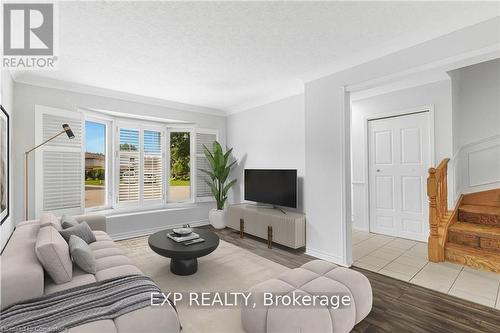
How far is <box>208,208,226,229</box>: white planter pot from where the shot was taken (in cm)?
507

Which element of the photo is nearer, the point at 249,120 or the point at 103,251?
the point at 103,251

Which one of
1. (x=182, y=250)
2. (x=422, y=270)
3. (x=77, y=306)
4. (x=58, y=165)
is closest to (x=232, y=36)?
(x=182, y=250)

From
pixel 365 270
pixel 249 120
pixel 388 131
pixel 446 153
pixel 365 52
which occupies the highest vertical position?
pixel 365 52

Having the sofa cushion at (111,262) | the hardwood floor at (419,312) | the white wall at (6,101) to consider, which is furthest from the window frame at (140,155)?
the hardwood floor at (419,312)

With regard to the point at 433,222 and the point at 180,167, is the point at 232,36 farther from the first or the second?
the point at 180,167

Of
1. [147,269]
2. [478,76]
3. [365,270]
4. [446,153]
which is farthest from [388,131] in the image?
[147,269]

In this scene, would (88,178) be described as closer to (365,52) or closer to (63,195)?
(63,195)

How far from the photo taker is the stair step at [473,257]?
286 cm

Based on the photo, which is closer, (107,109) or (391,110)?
(107,109)

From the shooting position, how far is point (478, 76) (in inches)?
159

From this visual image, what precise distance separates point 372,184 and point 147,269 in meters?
4.06

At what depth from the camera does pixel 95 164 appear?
4363 mm

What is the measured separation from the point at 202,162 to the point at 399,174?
3.91 metres

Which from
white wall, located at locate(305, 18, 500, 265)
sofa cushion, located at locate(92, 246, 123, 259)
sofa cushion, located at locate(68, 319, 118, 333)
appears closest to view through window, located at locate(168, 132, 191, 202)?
sofa cushion, located at locate(92, 246, 123, 259)
